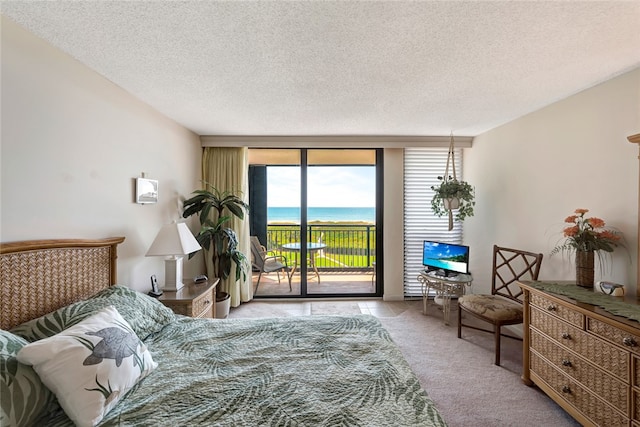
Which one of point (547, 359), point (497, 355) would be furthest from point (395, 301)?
point (547, 359)

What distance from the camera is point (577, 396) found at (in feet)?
5.93

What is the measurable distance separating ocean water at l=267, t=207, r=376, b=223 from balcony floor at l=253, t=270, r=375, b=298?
3.58ft

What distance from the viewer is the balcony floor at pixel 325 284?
4621 millimetres

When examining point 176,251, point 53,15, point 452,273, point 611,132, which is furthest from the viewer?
point 452,273

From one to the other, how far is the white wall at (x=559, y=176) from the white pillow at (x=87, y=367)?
327 cm

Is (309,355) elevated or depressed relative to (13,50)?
depressed

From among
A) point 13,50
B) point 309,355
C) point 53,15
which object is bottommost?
point 309,355

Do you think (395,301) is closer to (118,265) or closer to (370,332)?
(370,332)

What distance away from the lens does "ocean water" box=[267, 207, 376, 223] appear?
4.50 m

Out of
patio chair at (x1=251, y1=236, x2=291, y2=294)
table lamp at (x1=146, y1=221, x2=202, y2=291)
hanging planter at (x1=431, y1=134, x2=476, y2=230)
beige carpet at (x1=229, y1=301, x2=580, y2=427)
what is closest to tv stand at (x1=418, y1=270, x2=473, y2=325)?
beige carpet at (x1=229, y1=301, x2=580, y2=427)

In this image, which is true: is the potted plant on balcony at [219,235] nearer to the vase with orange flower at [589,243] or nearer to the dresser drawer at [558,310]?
the dresser drawer at [558,310]

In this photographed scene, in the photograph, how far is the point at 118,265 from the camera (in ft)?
7.68

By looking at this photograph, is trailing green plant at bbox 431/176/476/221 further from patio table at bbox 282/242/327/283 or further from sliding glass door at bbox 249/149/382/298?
patio table at bbox 282/242/327/283

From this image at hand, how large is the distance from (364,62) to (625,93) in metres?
2.01
